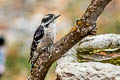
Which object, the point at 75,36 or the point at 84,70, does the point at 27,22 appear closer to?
the point at 75,36

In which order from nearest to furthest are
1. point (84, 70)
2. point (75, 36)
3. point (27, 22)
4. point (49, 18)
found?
1. point (84, 70)
2. point (75, 36)
3. point (49, 18)
4. point (27, 22)

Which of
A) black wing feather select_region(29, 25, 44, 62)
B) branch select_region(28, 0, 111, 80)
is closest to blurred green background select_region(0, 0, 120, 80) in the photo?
black wing feather select_region(29, 25, 44, 62)

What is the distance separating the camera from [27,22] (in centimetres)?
1894

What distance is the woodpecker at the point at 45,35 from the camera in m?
7.29

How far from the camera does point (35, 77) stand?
6570mm

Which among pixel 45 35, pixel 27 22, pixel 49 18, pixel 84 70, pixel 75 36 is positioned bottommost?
pixel 84 70

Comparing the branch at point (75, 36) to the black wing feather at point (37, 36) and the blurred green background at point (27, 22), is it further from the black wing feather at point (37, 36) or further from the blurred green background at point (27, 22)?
the blurred green background at point (27, 22)

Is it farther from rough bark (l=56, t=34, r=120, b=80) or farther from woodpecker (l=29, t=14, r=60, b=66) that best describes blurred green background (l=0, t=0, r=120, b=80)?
rough bark (l=56, t=34, r=120, b=80)

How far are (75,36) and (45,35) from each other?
55.9 inches

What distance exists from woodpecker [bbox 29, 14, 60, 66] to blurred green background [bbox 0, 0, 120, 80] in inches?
269

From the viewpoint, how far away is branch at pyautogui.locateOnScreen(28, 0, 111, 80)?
598 cm

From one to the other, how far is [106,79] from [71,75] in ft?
1.18

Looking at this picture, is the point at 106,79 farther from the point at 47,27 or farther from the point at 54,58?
the point at 47,27

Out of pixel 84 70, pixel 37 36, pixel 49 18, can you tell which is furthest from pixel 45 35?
pixel 84 70
